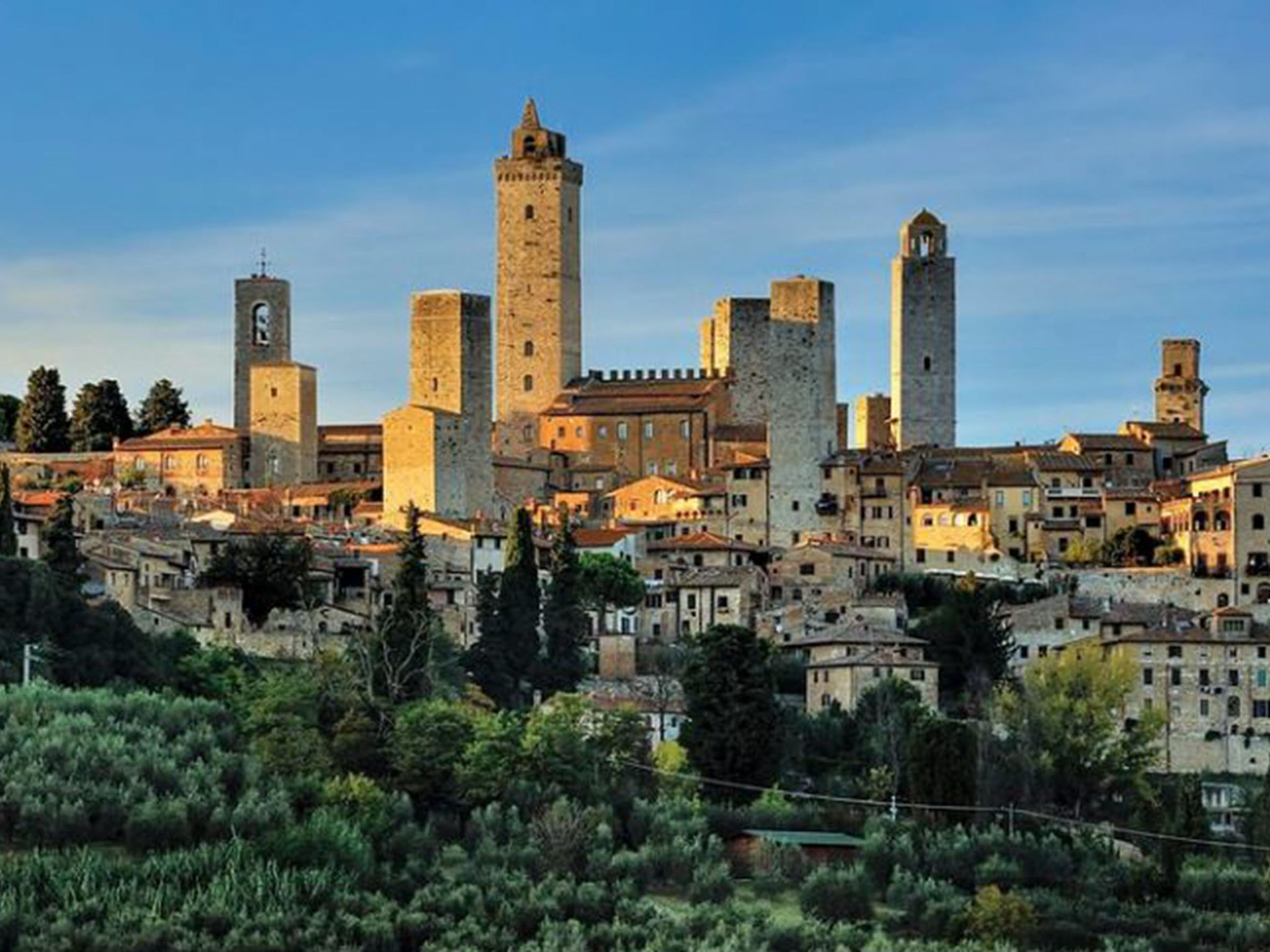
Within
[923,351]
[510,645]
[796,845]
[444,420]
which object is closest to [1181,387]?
[923,351]

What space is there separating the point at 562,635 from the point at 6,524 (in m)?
8.20

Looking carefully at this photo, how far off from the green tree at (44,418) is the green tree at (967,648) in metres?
24.6

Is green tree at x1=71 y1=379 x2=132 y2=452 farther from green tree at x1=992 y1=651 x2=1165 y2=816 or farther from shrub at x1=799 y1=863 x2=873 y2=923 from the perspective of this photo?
shrub at x1=799 y1=863 x2=873 y2=923

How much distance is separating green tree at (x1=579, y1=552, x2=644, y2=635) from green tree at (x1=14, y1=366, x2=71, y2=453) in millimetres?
19932

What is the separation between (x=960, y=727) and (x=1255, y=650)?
410 inches

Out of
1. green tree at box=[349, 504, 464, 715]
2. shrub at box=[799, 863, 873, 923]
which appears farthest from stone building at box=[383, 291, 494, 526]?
shrub at box=[799, 863, 873, 923]

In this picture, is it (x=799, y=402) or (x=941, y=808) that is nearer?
(x=941, y=808)

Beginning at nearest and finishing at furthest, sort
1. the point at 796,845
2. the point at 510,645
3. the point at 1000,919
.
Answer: the point at 1000,919 < the point at 796,845 < the point at 510,645

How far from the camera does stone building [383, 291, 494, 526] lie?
6588 centimetres

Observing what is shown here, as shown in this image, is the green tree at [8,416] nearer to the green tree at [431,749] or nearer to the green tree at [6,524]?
the green tree at [6,524]

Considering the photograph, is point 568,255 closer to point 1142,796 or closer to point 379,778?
point 1142,796

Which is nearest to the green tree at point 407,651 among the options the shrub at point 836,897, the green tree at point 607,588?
the green tree at point 607,588

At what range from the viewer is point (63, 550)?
172ft

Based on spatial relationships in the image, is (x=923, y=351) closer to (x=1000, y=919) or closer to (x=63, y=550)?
(x=63, y=550)
